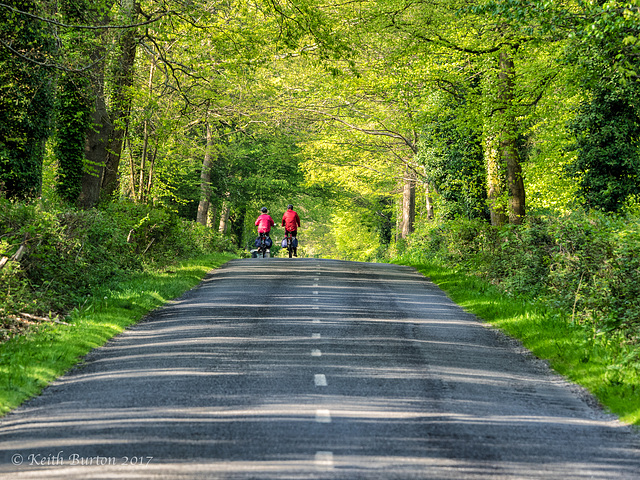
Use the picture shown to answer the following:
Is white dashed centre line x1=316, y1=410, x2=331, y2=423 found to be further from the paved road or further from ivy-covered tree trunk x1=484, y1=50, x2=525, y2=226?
ivy-covered tree trunk x1=484, y1=50, x2=525, y2=226

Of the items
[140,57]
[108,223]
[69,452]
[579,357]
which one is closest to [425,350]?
[579,357]

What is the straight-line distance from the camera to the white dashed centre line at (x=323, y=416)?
6.72m

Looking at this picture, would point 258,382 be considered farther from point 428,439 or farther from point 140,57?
point 140,57

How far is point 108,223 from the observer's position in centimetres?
1564

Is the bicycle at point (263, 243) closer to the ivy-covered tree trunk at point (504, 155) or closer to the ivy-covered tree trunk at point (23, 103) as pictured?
the ivy-covered tree trunk at point (504, 155)

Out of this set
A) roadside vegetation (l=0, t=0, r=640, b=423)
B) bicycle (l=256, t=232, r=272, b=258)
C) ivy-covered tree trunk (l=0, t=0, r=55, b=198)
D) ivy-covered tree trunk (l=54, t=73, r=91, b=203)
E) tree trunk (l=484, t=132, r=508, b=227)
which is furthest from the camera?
bicycle (l=256, t=232, r=272, b=258)

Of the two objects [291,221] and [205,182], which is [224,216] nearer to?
[205,182]

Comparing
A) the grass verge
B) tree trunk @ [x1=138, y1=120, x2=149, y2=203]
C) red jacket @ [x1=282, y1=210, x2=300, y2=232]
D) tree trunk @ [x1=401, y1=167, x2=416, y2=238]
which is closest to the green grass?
tree trunk @ [x1=138, y1=120, x2=149, y2=203]

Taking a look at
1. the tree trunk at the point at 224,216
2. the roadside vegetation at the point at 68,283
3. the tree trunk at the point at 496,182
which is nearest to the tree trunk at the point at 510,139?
the tree trunk at the point at 496,182

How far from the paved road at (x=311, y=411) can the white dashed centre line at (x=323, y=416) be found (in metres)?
0.03

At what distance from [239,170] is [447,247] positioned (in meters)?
19.0

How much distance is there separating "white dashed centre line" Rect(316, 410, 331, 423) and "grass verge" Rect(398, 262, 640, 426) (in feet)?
10.6

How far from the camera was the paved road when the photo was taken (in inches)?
221

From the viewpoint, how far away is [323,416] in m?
6.84
